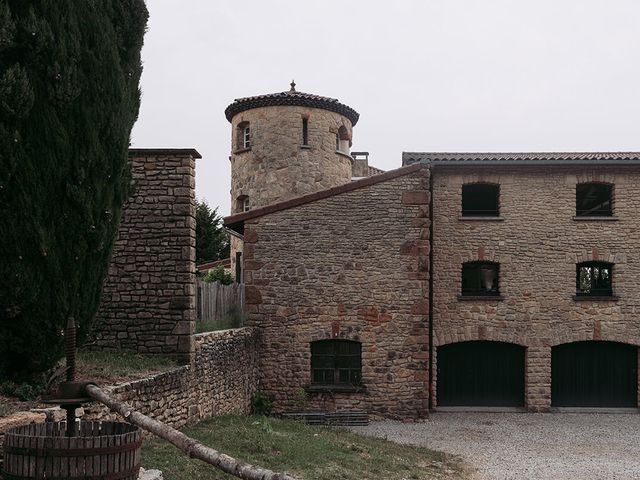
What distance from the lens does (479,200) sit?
1923cm

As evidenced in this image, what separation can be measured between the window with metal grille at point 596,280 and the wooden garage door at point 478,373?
2443 mm

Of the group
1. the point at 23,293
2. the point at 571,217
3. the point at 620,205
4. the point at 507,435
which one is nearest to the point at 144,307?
the point at 23,293

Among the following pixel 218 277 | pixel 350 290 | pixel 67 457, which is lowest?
pixel 67 457

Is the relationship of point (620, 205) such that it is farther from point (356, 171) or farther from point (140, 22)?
point (140, 22)

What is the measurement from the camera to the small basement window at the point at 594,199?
19062 mm

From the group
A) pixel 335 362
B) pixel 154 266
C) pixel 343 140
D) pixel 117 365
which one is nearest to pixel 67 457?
pixel 117 365

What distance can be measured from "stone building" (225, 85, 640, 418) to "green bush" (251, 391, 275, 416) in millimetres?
285

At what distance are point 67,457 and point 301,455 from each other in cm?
567

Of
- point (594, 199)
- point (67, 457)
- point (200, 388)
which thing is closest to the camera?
point (67, 457)

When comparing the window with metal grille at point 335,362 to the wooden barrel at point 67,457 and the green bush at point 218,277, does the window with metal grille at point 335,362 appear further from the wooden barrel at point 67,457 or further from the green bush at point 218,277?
the wooden barrel at point 67,457

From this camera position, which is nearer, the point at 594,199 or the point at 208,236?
the point at 594,199

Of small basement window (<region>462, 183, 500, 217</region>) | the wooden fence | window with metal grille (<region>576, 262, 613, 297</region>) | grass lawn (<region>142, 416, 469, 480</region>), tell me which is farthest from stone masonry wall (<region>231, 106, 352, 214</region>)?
grass lawn (<region>142, 416, 469, 480</region>)

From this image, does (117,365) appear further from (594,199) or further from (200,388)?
(594,199)

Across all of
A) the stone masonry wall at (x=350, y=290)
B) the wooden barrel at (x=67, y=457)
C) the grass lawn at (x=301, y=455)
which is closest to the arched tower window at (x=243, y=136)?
the stone masonry wall at (x=350, y=290)
